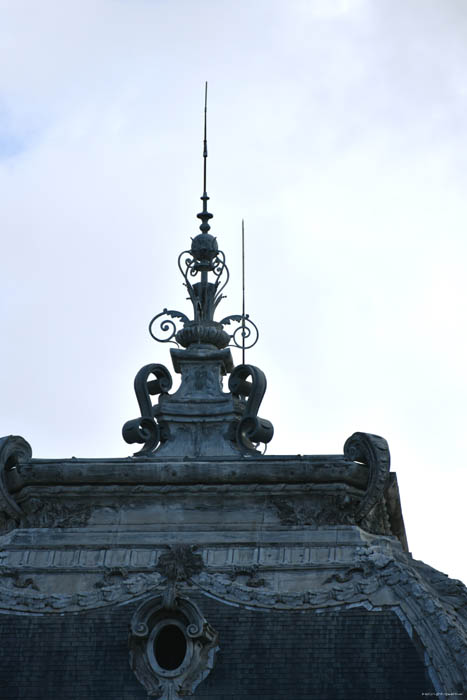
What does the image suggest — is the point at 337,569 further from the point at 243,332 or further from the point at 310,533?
the point at 243,332

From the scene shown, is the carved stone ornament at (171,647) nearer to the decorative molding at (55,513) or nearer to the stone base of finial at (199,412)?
the decorative molding at (55,513)

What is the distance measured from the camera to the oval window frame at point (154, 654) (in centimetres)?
4003

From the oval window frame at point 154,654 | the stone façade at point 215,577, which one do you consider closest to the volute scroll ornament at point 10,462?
the stone façade at point 215,577

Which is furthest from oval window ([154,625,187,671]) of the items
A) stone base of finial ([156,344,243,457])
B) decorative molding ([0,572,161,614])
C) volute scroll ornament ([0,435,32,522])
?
stone base of finial ([156,344,243,457])

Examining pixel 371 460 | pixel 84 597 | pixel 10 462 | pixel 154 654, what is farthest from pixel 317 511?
pixel 10 462

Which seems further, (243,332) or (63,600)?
(243,332)

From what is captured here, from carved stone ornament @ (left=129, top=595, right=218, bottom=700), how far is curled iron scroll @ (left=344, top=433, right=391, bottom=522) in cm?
400

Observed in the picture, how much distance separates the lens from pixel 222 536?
42.0 metres

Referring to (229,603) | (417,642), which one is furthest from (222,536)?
(417,642)

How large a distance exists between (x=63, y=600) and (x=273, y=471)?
4.44 m

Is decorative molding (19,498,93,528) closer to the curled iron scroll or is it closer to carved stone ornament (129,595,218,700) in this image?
carved stone ornament (129,595,218,700)

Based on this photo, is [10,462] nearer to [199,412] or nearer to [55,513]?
[55,513]

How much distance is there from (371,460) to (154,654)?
550 centimetres

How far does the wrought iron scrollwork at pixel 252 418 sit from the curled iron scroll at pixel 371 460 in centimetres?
197
